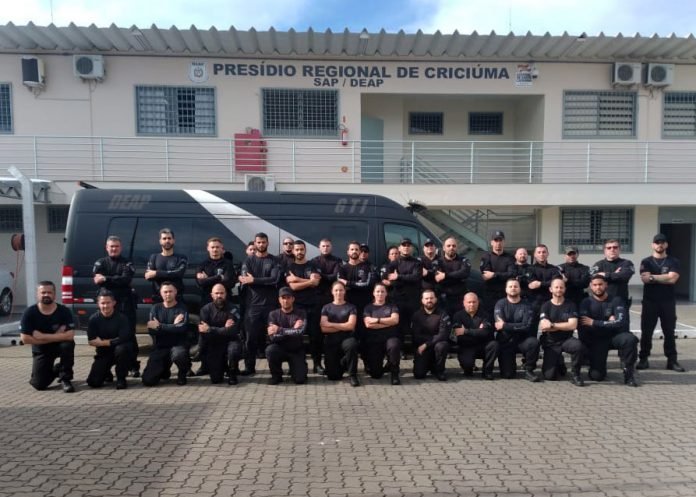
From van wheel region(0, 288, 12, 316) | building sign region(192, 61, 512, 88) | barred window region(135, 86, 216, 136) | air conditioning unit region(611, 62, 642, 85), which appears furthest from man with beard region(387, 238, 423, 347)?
van wheel region(0, 288, 12, 316)

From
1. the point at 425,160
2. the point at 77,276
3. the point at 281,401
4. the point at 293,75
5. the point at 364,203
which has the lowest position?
the point at 281,401

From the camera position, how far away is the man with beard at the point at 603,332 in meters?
6.35

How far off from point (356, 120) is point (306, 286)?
7.05 m

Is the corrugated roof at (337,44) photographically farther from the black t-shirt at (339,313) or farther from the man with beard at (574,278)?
the black t-shirt at (339,313)

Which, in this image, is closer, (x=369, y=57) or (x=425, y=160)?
(x=369, y=57)

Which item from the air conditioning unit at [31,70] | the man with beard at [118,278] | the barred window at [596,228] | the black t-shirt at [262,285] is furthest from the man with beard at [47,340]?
the barred window at [596,228]

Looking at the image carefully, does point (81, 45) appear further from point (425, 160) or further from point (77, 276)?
point (425, 160)

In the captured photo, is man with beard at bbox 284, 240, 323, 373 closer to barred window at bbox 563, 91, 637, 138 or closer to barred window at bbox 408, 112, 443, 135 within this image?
barred window at bbox 408, 112, 443, 135

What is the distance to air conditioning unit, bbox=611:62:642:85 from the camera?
1279 centimetres

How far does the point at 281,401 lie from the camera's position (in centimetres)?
564

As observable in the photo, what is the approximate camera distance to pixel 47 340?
20.2 feet

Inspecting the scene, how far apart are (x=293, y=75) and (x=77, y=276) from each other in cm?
756

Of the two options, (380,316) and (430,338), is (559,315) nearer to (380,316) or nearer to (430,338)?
(430,338)

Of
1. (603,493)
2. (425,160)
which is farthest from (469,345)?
(425,160)
